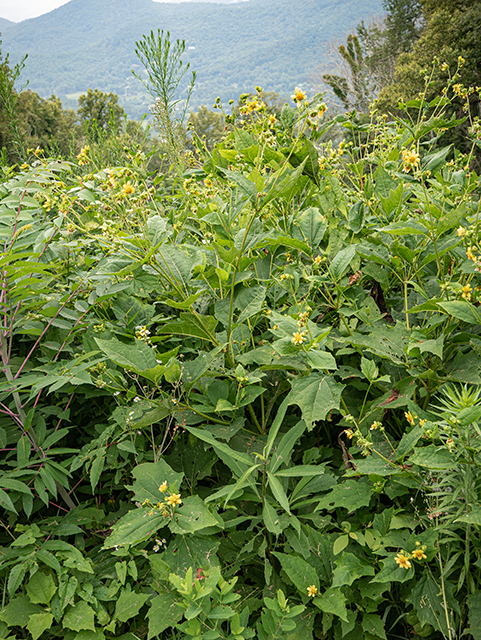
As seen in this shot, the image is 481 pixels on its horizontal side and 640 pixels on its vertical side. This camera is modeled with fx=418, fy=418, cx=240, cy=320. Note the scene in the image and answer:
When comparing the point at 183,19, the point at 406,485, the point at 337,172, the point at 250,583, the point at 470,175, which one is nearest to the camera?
the point at 406,485

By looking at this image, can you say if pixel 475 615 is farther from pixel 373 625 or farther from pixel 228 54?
pixel 228 54

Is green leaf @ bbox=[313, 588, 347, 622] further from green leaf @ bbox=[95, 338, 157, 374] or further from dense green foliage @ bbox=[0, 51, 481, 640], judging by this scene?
green leaf @ bbox=[95, 338, 157, 374]

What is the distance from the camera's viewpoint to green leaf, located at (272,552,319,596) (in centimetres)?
108

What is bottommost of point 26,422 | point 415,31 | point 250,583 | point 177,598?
point 250,583

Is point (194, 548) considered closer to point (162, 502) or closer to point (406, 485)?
point (162, 502)

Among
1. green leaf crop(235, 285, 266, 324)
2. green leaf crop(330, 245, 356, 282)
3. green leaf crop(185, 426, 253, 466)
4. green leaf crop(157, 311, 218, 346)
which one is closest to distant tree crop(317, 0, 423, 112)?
green leaf crop(330, 245, 356, 282)

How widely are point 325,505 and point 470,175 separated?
1.20 meters

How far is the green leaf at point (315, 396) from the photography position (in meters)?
1.01

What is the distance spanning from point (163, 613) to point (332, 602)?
1.40 feet

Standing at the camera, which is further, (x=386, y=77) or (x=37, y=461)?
(x=386, y=77)

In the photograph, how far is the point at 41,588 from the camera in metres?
1.21

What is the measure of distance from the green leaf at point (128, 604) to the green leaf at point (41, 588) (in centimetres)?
21

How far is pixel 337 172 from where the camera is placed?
1908mm

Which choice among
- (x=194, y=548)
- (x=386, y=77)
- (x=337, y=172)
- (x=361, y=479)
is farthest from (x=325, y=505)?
(x=386, y=77)
